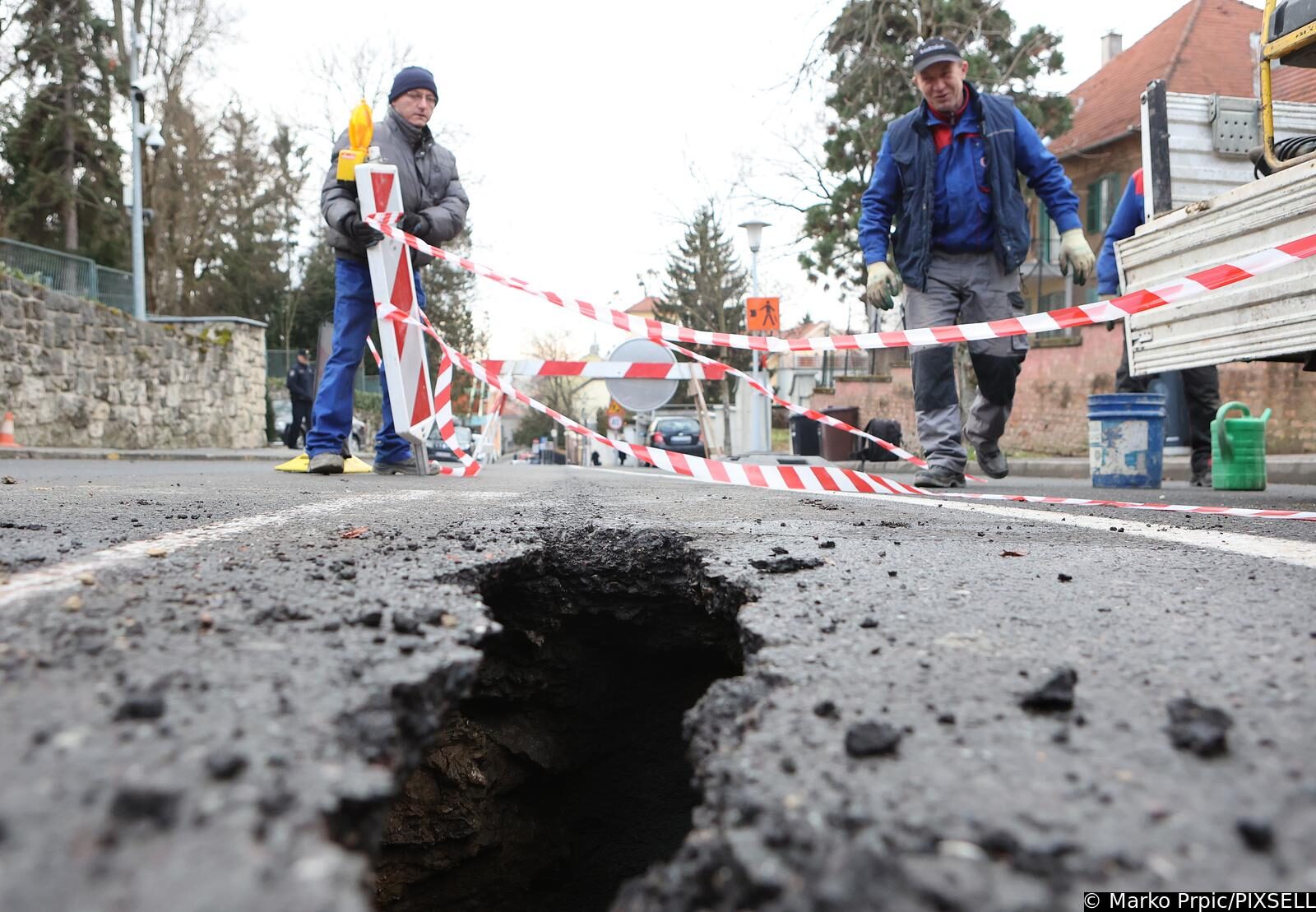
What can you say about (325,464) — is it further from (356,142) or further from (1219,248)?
(1219,248)

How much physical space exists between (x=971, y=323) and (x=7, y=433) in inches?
465

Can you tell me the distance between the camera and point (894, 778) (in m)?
1.02

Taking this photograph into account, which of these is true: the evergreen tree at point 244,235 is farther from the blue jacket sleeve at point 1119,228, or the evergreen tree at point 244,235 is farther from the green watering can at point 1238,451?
the green watering can at point 1238,451

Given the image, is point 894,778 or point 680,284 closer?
point 894,778

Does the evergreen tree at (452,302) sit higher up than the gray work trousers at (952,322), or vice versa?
the evergreen tree at (452,302)

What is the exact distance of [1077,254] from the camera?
216 inches

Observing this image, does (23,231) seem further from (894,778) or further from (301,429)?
(894,778)

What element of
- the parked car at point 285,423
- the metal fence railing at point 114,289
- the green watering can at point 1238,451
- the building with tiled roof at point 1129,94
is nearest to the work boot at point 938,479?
the green watering can at point 1238,451

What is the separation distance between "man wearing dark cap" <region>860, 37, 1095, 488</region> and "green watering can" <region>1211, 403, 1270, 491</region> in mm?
1212

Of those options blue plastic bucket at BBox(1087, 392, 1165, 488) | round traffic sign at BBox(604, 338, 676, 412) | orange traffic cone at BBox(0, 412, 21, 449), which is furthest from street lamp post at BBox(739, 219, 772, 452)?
orange traffic cone at BBox(0, 412, 21, 449)

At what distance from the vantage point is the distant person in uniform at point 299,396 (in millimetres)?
18969

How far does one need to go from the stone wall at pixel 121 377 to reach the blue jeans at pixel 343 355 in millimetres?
8903

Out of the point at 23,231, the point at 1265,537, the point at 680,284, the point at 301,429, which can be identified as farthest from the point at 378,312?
the point at 680,284

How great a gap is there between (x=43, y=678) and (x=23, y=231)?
2840 centimetres
